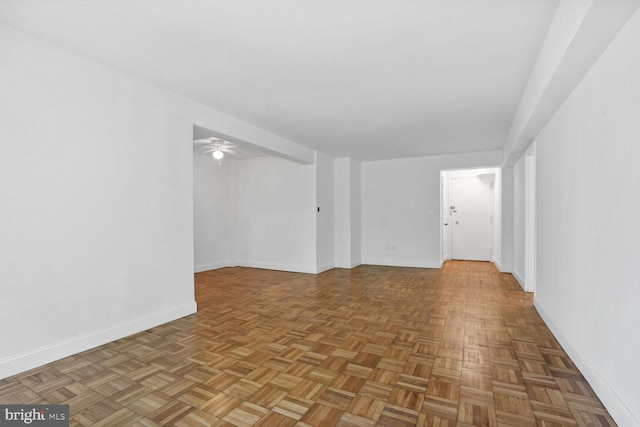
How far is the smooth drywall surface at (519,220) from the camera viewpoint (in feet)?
15.6

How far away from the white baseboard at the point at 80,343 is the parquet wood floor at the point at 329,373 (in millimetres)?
62

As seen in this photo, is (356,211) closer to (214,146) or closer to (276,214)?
(276,214)

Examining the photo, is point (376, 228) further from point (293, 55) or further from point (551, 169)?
point (293, 55)

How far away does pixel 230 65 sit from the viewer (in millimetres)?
2645

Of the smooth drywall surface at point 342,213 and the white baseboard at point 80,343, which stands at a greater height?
the smooth drywall surface at point 342,213

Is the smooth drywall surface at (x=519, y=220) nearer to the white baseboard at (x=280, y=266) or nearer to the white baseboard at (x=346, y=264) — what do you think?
the white baseboard at (x=346, y=264)

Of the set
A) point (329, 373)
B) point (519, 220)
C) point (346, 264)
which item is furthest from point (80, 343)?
point (519, 220)

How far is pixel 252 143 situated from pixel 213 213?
285 cm

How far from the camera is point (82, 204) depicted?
8.23 ft

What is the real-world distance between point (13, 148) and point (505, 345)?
3765 mm

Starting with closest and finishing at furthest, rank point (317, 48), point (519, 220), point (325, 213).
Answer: point (317, 48) → point (519, 220) → point (325, 213)


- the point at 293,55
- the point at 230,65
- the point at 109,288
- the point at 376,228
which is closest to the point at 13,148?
the point at 109,288

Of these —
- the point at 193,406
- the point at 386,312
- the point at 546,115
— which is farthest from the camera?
the point at 386,312

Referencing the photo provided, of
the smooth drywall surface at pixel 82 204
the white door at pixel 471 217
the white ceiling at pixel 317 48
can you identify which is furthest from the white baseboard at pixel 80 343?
the white door at pixel 471 217
